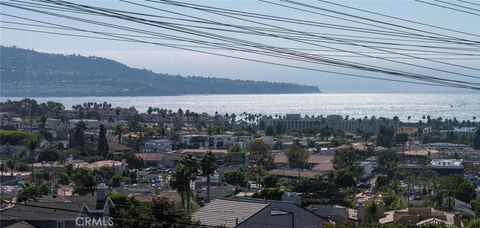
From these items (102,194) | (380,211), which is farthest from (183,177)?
(102,194)

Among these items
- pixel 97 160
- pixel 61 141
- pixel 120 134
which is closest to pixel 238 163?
pixel 97 160

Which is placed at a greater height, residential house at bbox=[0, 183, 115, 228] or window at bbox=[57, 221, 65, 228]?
residential house at bbox=[0, 183, 115, 228]

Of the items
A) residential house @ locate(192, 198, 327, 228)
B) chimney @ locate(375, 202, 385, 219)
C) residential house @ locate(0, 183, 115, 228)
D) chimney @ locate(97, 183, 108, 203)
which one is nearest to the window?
residential house @ locate(0, 183, 115, 228)

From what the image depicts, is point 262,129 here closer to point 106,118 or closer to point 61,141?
point 106,118

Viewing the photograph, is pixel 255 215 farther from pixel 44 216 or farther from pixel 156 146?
pixel 156 146

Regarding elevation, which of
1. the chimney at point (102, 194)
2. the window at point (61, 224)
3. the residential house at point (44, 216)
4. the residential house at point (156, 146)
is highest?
the chimney at point (102, 194)

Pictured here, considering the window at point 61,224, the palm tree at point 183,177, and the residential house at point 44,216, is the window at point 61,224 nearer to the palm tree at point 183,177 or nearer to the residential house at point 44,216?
the residential house at point 44,216

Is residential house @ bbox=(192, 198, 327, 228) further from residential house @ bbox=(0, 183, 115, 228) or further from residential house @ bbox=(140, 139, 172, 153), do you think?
residential house @ bbox=(140, 139, 172, 153)

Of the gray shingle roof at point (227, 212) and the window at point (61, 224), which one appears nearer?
the window at point (61, 224)

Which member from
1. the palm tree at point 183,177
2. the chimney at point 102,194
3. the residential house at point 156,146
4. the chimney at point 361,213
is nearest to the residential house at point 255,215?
the chimney at point 102,194
